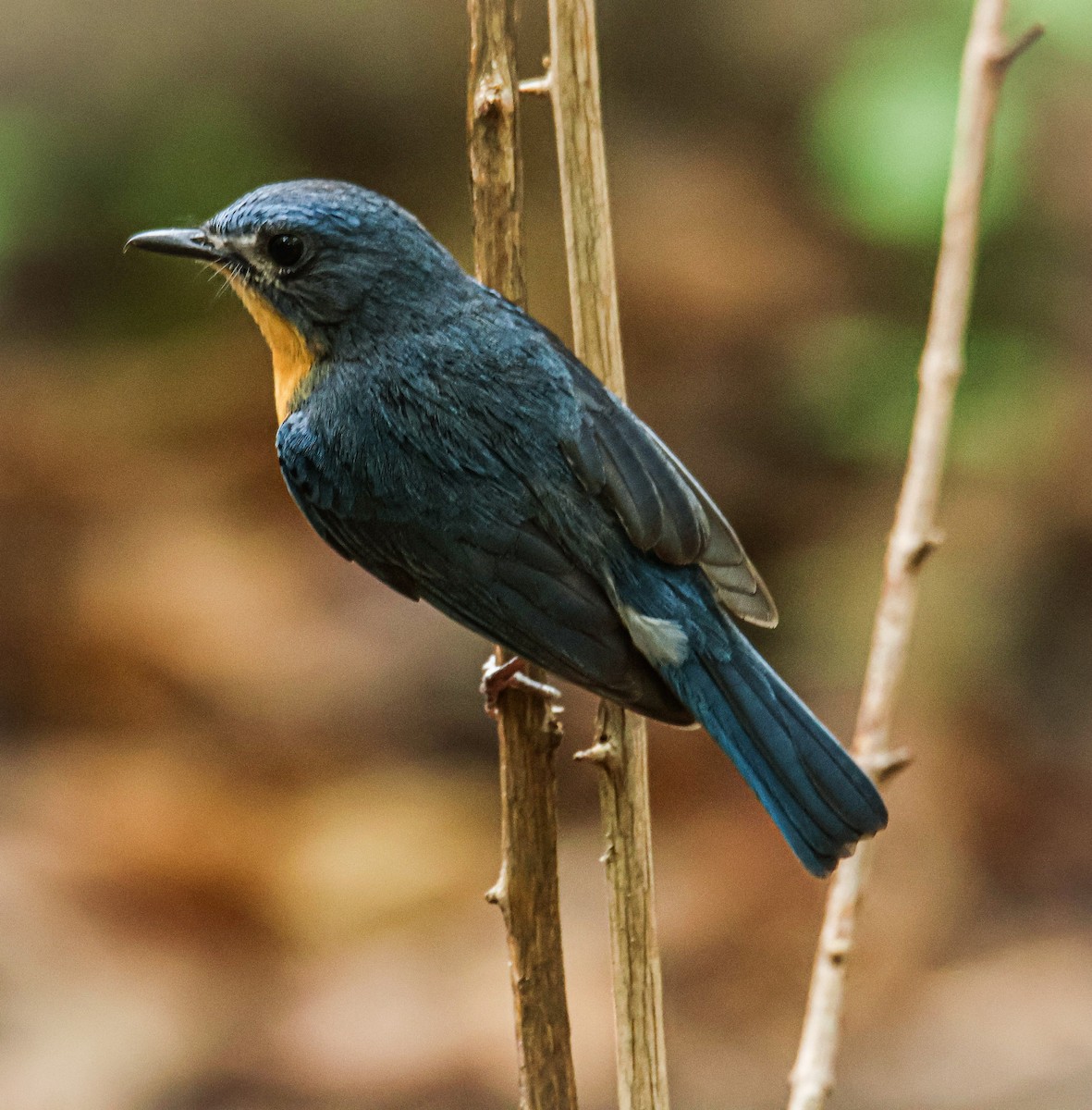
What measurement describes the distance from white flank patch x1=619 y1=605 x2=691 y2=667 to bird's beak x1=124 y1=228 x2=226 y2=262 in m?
0.98

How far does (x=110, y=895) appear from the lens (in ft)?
14.4

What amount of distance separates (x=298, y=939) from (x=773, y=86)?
4.46m

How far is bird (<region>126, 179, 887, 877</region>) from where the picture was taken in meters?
2.43

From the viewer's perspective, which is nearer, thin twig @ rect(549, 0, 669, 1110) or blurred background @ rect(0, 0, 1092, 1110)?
thin twig @ rect(549, 0, 669, 1110)

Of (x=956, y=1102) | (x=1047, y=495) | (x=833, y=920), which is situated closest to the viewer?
(x=833, y=920)

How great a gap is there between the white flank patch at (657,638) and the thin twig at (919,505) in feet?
1.24

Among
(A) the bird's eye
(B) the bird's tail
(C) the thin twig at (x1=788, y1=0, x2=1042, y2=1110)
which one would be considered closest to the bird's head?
(A) the bird's eye

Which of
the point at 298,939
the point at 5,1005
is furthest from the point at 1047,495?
the point at 5,1005

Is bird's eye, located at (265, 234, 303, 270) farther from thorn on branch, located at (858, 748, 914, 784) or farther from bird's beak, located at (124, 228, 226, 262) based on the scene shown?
thorn on branch, located at (858, 748, 914, 784)

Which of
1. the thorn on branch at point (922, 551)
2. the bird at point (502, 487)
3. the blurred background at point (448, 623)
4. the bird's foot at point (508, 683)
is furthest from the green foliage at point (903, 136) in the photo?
the thorn on branch at point (922, 551)

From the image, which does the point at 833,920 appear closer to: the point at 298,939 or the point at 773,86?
the point at 298,939

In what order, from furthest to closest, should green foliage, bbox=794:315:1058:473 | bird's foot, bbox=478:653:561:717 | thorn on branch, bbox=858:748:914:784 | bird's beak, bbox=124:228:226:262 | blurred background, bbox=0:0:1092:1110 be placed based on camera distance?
green foliage, bbox=794:315:1058:473 < blurred background, bbox=0:0:1092:1110 < bird's beak, bbox=124:228:226:262 < bird's foot, bbox=478:653:561:717 < thorn on branch, bbox=858:748:914:784

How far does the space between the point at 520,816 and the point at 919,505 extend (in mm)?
693

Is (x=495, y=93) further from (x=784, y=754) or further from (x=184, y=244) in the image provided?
(x=784, y=754)
